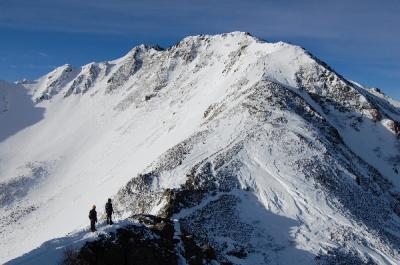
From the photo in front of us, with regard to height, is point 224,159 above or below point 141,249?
above

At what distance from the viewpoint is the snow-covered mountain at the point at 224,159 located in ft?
135

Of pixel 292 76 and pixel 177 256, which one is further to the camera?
pixel 292 76

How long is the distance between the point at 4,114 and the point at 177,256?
112 meters

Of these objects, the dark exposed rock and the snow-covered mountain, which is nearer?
the dark exposed rock

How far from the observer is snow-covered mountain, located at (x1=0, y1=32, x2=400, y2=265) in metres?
41.2

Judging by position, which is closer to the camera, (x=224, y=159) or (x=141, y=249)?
(x=141, y=249)

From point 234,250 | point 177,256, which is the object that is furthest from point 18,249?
point 177,256

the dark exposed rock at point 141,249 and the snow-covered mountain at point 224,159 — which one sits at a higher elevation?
the snow-covered mountain at point 224,159

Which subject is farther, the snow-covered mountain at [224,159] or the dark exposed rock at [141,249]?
the snow-covered mountain at [224,159]

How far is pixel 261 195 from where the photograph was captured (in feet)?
149

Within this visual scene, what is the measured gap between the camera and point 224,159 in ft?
165

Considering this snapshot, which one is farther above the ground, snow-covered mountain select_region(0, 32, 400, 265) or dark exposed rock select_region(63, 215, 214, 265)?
snow-covered mountain select_region(0, 32, 400, 265)

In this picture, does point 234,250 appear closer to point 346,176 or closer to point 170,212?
point 170,212

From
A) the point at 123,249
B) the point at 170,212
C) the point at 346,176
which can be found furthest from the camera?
the point at 346,176
